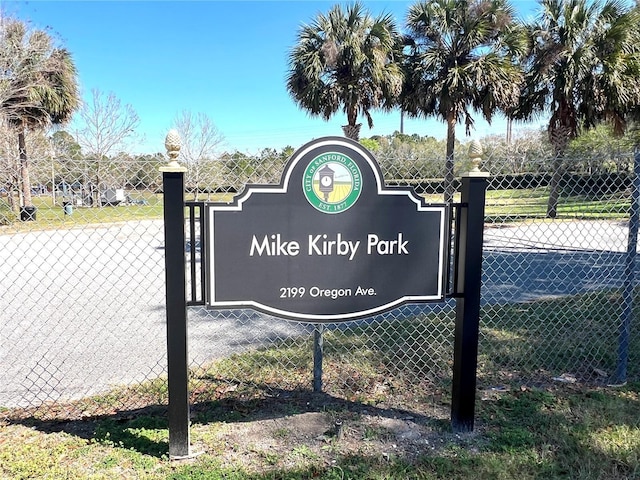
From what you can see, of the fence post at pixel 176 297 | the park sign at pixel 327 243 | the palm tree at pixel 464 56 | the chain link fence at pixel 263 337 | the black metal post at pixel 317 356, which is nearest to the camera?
the fence post at pixel 176 297

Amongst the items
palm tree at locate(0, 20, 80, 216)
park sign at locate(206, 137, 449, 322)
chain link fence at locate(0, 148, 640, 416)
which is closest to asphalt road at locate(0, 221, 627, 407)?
chain link fence at locate(0, 148, 640, 416)

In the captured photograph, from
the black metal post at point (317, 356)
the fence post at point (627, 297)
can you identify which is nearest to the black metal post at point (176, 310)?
the black metal post at point (317, 356)

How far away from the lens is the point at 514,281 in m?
6.92

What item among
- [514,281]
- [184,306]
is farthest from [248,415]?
[514,281]

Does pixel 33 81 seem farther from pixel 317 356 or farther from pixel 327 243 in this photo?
pixel 327 243

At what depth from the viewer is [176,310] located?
2.28m

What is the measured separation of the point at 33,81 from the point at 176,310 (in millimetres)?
17998

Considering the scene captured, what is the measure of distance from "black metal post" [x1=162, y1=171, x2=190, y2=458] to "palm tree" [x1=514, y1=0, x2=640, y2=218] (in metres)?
13.9

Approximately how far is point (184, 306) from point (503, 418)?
2.04 metres

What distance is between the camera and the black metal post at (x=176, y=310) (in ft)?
7.29

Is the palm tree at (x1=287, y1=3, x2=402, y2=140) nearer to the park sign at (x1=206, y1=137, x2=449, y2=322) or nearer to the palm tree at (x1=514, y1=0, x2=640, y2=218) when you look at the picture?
the palm tree at (x1=514, y1=0, x2=640, y2=218)

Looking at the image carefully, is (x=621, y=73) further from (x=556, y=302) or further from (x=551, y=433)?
(x=551, y=433)

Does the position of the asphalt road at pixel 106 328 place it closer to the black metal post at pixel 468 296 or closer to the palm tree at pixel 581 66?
the black metal post at pixel 468 296

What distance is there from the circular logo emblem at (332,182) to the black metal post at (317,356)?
3.02 ft
